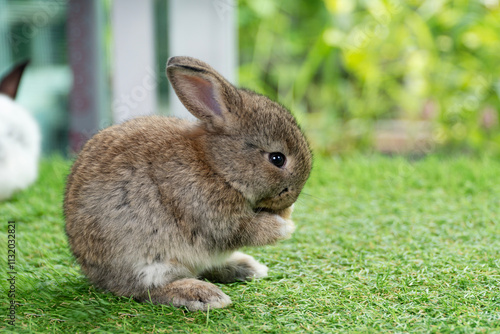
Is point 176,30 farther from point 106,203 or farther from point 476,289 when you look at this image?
point 476,289

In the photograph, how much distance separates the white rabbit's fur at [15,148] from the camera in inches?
139

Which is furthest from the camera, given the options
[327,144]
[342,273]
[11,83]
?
[327,144]

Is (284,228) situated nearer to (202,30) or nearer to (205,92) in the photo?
(205,92)

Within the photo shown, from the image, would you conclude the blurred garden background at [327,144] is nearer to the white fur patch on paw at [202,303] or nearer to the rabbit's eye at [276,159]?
the white fur patch on paw at [202,303]

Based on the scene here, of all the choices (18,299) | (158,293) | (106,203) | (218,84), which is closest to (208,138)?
(218,84)

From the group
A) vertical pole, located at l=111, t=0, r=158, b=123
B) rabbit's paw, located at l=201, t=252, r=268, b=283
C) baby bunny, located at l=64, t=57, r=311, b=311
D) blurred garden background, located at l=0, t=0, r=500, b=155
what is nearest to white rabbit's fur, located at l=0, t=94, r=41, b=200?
vertical pole, located at l=111, t=0, r=158, b=123

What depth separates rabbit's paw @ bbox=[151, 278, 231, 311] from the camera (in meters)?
1.90

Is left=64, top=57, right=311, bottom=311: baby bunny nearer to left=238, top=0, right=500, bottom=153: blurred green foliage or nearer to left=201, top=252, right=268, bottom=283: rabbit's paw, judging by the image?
left=201, top=252, right=268, bottom=283: rabbit's paw

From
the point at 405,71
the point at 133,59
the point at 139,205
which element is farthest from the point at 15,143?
the point at 405,71

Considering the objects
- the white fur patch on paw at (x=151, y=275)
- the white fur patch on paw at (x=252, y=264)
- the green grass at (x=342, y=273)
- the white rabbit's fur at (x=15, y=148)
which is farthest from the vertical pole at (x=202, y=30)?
the white fur patch on paw at (x=151, y=275)

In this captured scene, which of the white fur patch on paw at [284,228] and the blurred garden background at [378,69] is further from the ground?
the blurred garden background at [378,69]

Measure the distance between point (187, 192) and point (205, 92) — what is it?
1.22 feet

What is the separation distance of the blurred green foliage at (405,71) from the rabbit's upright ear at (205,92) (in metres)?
2.83

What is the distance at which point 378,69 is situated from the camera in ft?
18.0
